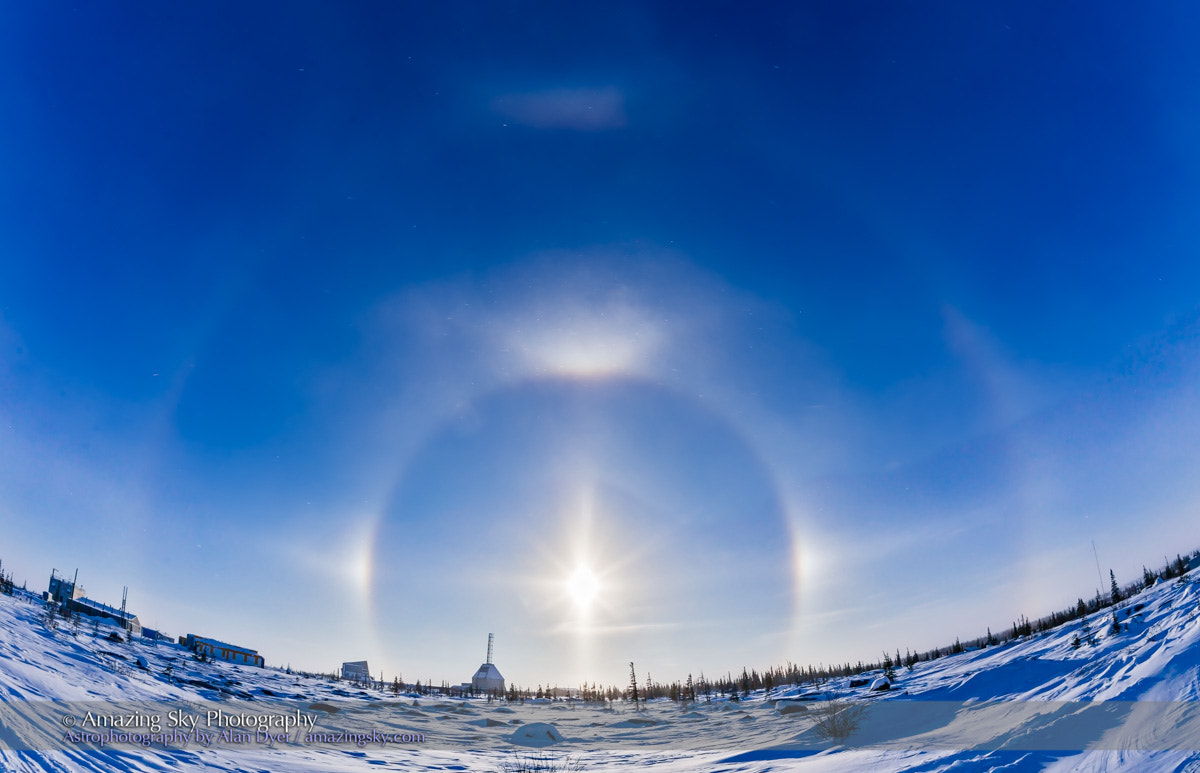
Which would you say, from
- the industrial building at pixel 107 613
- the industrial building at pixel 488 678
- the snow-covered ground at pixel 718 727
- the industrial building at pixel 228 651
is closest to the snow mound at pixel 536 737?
the snow-covered ground at pixel 718 727

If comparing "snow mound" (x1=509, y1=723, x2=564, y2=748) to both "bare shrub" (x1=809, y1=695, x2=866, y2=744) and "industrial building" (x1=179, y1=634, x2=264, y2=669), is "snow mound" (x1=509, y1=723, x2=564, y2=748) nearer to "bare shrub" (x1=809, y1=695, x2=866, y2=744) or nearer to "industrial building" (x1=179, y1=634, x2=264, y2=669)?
"bare shrub" (x1=809, y1=695, x2=866, y2=744)

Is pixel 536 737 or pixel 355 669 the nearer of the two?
pixel 536 737

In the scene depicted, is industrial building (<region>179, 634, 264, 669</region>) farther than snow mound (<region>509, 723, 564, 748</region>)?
Yes

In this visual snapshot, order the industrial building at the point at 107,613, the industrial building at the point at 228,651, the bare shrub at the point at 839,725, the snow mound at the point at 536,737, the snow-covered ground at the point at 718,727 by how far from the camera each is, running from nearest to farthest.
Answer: the snow-covered ground at the point at 718,727, the bare shrub at the point at 839,725, the snow mound at the point at 536,737, the industrial building at the point at 107,613, the industrial building at the point at 228,651

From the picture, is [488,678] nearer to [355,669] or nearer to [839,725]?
[355,669]

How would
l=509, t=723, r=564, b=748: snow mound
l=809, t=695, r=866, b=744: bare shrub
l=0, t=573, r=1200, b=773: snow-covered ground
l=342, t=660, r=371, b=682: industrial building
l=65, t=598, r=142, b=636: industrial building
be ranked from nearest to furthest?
1. l=0, t=573, r=1200, b=773: snow-covered ground
2. l=809, t=695, r=866, b=744: bare shrub
3. l=509, t=723, r=564, b=748: snow mound
4. l=65, t=598, r=142, b=636: industrial building
5. l=342, t=660, r=371, b=682: industrial building

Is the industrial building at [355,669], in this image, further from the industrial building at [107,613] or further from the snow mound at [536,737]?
the snow mound at [536,737]

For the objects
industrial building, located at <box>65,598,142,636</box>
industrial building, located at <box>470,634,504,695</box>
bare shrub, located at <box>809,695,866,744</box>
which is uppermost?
industrial building, located at <box>65,598,142,636</box>

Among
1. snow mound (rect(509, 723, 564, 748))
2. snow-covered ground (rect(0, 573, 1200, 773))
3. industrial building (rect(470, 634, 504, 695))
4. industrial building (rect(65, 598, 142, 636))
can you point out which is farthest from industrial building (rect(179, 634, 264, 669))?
snow mound (rect(509, 723, 564, 748))

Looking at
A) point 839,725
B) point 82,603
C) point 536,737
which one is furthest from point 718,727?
point 82,603
